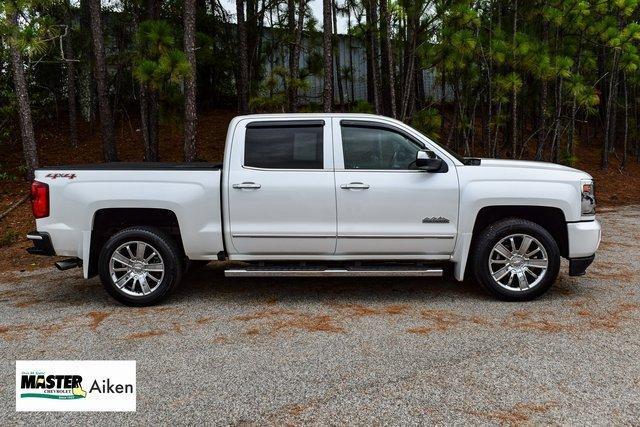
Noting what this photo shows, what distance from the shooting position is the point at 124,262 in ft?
16.2

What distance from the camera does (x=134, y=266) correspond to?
495cm

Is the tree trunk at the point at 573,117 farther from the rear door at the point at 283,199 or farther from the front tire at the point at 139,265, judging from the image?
the front tire at the point at 139,265

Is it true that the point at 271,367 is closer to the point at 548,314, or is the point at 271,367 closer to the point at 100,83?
the point at 548,314

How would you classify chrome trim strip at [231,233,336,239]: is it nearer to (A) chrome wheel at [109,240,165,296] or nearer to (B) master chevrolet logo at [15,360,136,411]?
(A) chrome wheel at [109,240,165,296]

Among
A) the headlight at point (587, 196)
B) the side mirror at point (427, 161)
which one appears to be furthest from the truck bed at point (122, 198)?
the headlight at point (587, 196)

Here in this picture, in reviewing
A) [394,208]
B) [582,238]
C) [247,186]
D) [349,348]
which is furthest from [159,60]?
[582,238]

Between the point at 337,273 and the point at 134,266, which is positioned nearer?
the point at 337,273

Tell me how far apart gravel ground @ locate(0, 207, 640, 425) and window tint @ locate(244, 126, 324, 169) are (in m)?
1.45

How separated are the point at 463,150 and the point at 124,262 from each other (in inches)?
544

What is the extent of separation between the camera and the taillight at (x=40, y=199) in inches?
190

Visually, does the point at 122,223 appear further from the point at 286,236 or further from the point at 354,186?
the point at 354,186

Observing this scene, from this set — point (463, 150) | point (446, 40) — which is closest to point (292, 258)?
point (446, 40)

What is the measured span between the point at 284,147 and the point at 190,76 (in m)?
4.14

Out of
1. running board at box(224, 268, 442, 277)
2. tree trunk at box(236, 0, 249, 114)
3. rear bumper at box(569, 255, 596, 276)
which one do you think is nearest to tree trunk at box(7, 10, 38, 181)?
tree trunk at box(236, 0, 249, 114)
